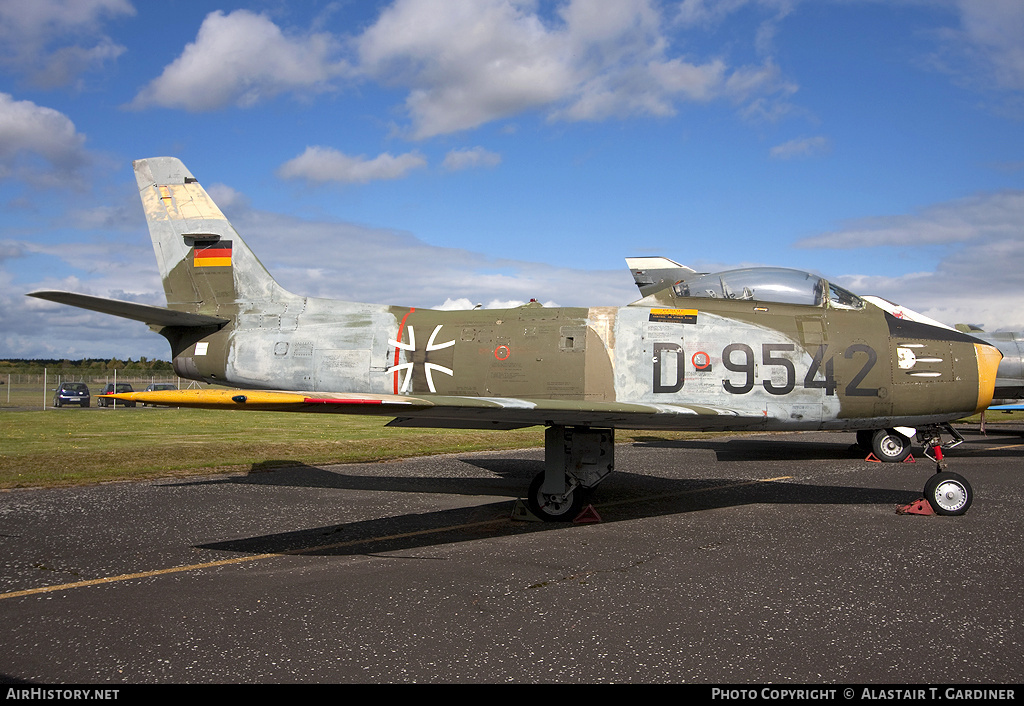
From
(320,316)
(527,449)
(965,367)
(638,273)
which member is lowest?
(527,449)

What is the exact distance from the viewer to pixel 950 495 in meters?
8.41

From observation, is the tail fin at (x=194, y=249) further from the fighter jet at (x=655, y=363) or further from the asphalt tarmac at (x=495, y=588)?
the asphalt tarmac at (x=495, y=588)

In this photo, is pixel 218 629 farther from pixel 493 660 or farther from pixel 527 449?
pixel 527 449

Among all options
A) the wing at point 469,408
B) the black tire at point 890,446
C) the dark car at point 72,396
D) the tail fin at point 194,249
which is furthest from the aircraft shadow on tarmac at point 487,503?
the dark car at point 72,396

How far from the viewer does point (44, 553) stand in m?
6.52

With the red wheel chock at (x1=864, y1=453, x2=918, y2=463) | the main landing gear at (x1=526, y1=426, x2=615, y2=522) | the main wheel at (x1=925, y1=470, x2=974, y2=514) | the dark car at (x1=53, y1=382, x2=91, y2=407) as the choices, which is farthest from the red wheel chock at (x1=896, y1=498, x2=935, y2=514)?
the dark car at (x1=53, y1=382, x2=91, y2=407)

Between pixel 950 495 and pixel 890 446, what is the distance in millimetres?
6569

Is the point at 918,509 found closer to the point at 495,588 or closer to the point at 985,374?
the point at 985,374

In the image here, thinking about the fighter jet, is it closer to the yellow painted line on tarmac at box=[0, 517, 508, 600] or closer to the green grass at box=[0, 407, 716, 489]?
the yellow painted line on tarmac at box=[0, 517, 508, 600]

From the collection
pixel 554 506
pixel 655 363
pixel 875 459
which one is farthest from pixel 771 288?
pixel 875 459

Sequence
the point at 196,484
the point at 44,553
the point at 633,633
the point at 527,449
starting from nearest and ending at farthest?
the point at 633,633, the point at 44,553, the point at 196,484, the point at 527,449

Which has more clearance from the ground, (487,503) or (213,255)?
(213,255)
